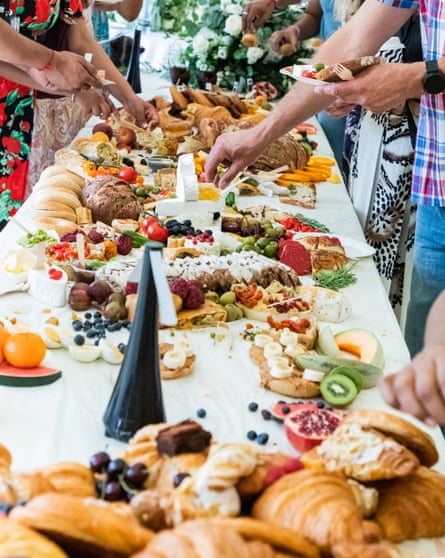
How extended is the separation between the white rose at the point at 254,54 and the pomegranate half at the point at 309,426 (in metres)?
3.22

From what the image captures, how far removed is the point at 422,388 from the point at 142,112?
2.50 meters

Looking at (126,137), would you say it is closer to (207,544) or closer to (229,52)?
(229,52)

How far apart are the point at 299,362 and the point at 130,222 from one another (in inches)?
35.9

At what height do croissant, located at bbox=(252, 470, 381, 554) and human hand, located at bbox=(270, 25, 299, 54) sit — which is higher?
human hand, located at bbox=(270, 25, 299, 54)

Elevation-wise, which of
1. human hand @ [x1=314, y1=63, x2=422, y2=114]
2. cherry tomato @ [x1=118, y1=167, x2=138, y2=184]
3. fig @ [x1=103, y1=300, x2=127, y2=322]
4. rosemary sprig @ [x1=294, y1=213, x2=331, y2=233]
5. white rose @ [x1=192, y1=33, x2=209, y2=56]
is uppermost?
white rose @ [x1=192, y1=33, x2=209, y2=56]

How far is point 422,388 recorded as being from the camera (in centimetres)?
97

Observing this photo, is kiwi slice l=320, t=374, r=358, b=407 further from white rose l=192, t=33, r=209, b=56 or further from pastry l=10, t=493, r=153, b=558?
white rose l=192, t=33, r=209, b=56

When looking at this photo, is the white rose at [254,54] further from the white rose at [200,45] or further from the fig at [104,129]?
the fig at [104,129]

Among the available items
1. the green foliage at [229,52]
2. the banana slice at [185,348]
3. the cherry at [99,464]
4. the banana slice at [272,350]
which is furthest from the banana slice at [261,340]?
the green foliage at [229,52]

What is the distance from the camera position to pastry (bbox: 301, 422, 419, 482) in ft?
3.42

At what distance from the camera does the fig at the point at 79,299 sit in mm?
1771

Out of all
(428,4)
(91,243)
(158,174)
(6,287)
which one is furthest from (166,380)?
(158,174)

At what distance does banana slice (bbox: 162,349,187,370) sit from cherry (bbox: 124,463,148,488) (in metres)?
0.49

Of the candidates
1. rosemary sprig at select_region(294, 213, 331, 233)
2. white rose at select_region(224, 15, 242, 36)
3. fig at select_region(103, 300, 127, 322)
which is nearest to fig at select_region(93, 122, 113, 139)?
rosemary sprig at select_region(294, 213, 331, 233)
